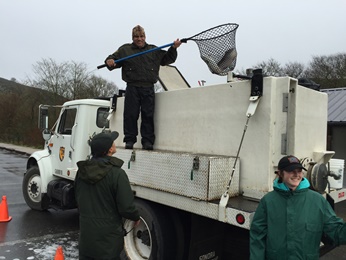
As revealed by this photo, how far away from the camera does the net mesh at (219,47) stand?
3934mm

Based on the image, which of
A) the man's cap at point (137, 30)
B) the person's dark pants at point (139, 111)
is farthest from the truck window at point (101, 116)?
the man's cap at point (137, 30)

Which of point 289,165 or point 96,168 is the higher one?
point 289,165

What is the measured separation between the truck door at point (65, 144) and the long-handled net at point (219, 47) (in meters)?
3.19

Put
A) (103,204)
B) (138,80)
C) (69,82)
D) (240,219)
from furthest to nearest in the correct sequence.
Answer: (69,82)
(138,80)
(240,219)
(103,204)

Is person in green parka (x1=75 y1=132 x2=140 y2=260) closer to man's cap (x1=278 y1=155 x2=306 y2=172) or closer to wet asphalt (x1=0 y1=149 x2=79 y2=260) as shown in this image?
man's cap (x1=278 y1=155 x2=306 y2=172)

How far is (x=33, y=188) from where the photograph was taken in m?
7.14

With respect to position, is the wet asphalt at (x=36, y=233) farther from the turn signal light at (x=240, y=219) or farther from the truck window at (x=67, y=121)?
the turn signal light at (x=240, y=219)

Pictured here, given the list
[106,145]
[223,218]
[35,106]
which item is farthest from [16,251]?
[35,106]

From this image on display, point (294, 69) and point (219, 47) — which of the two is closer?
point (219, 47)

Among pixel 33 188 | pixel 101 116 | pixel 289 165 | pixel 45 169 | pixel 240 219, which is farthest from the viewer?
pixel 33 188

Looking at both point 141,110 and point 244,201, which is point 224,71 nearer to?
point 141,110

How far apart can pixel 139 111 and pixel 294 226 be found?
9.34ft

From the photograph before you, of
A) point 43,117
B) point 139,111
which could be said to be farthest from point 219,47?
point 43,117

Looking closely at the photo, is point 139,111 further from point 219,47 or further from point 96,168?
point 96,168
